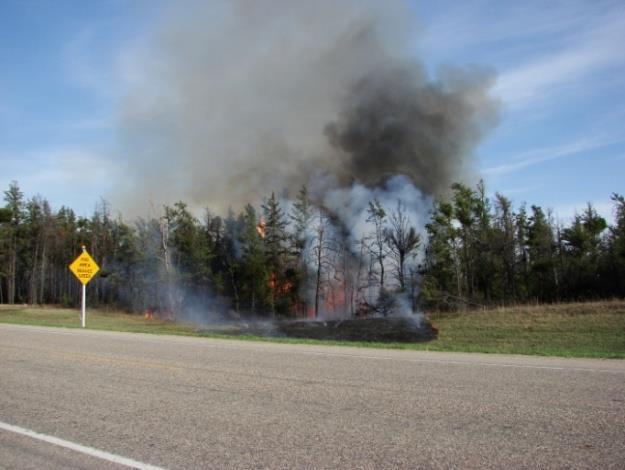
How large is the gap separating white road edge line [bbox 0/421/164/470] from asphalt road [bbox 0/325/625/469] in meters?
0.08

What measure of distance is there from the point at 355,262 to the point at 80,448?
3845cm

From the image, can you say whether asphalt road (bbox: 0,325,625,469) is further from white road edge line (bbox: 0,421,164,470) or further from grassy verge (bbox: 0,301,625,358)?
grassy verge (bbox: 0,301,625,358)

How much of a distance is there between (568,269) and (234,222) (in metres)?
28.5

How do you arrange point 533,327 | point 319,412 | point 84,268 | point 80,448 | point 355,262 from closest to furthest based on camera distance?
point 80,448
point 319,412
point 84,268
point 533,327
point 355,262

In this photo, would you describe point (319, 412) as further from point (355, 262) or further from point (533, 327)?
point (355, 262)

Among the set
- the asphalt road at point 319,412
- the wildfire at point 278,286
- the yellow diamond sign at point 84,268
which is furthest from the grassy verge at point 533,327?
the wildfire at point 278,286

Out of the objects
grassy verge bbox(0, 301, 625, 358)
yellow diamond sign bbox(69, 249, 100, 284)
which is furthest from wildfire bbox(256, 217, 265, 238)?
yellow diamond sign bbox(69, 249, 100, 284)

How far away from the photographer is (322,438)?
4.83 m

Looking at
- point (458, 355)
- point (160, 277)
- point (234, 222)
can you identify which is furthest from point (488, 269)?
point (458, 355)

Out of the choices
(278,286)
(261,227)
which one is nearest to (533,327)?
(278,286)

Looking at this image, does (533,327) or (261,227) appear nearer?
(533,327)

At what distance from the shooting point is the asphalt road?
172 inches

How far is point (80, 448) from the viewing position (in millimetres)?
4684

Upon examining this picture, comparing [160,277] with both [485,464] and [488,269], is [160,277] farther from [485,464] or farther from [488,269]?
[485,464]
